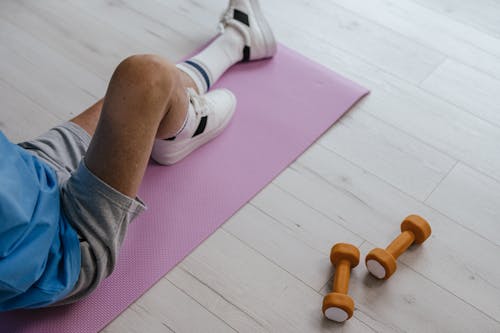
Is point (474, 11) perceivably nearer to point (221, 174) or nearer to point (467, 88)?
point (467, 88)

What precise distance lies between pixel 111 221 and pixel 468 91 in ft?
3.58

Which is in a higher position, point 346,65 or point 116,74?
point 116,74

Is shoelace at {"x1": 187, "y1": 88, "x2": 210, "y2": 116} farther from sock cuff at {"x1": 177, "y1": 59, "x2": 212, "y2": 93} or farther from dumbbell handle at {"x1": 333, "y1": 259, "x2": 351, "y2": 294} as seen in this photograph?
dumbbell handle at {"x1": 333, "y1": 259, "x2": 351, "y2": 294}

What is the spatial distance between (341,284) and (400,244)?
160 millimetres

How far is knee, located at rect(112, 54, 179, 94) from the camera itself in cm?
108

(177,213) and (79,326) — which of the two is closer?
(79,326)

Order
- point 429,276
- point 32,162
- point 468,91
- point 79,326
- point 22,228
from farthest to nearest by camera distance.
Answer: point 468,91
point 429,276
point 79,326
point 32,162
point 22,228

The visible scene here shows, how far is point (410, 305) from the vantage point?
1.21 m

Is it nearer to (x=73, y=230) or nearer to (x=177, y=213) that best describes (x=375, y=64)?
(x=177, y=213)

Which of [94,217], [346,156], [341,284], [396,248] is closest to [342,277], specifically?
[341,284]

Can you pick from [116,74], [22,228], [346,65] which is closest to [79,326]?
[22,228]

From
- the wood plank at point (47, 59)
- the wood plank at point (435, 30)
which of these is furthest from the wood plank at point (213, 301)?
the wood plank at point (435, 30)

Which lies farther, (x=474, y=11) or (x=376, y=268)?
(x=474, y=11)

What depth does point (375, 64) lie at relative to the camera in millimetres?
1738
